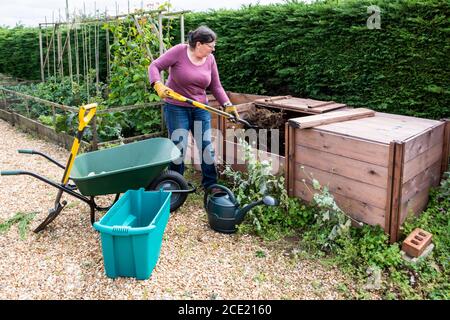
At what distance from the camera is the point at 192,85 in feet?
12.8

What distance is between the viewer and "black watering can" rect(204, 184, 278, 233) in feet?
11.0

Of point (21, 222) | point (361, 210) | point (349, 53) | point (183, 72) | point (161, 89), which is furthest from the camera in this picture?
point (349, 53)

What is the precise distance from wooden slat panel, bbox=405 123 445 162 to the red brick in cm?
52

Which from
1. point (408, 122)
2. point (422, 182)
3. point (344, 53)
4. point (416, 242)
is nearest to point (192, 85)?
point (344, 53)

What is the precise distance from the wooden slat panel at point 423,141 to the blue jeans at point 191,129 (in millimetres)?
1716

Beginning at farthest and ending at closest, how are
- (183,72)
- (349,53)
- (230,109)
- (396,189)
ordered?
(349,53) < (230,109) < (183,72) < (396,189)

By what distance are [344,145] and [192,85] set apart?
4.75 feet

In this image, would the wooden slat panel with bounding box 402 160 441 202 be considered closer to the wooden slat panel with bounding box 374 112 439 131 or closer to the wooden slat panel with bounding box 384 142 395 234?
the wooden slat panel with bounding box 384 142 395 234

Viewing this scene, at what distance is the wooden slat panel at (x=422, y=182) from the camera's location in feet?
10.2

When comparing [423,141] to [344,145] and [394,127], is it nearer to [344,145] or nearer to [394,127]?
[394,127]

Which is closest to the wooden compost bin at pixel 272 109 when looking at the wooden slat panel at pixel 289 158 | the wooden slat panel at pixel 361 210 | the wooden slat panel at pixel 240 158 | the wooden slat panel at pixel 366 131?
the wooden slat panel at pixel 240 158

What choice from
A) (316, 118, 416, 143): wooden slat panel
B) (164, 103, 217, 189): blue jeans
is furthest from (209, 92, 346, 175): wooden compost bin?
(316, 118, 416, 143): wooden slat panel

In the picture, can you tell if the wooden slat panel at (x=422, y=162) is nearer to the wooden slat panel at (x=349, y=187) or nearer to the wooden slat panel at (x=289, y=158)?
the wooden slat panel at (x=349, y=187)

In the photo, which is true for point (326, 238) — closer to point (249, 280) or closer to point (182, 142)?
point (249, 280)
